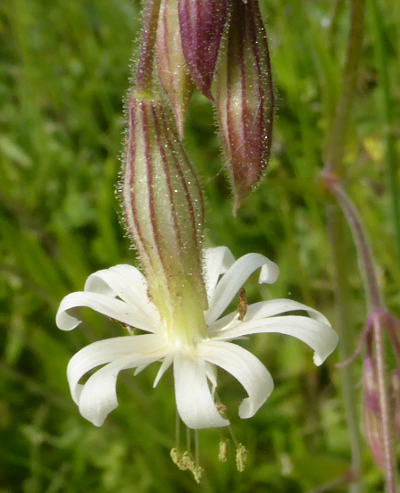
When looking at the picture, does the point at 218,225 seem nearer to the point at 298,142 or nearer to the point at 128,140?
the point at 298,142

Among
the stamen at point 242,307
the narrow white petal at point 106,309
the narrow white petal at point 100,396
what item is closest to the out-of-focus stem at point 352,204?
the stamen at point 242,307

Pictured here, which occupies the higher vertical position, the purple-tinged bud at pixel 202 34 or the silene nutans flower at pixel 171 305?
the purple-tinged bud at pixel 202 34

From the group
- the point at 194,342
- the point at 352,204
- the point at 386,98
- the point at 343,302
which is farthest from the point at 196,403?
the point at 386,98

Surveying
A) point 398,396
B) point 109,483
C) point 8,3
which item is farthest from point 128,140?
point 8,3

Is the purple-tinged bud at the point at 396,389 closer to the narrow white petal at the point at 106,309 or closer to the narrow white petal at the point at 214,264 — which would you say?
the narrow white petal at the point at 214,264

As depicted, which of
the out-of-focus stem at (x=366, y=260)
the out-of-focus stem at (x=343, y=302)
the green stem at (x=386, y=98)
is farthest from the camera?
the out-of-focus stem at (x=343, y=302)

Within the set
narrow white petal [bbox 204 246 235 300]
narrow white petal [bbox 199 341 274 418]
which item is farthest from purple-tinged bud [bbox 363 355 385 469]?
narrow white petal [bbox 199 341 274 418]

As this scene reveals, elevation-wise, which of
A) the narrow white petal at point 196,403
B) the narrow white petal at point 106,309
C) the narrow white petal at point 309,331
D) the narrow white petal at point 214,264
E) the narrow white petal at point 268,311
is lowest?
the narrow white petal at point 196,403
